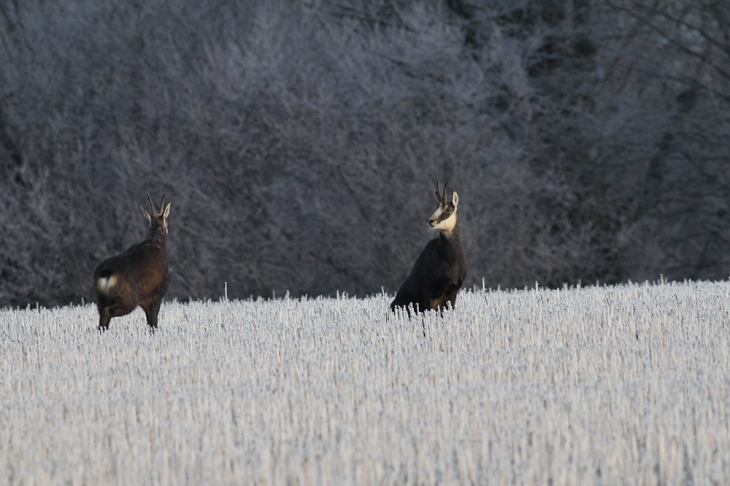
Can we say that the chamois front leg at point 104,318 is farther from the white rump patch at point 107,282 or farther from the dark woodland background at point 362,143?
the dark woodland background at point 362,143

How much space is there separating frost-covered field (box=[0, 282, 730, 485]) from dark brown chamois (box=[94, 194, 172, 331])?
29 cm

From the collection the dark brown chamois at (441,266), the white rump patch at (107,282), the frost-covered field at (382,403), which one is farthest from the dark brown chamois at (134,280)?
the dark brown chamois at (441,266)

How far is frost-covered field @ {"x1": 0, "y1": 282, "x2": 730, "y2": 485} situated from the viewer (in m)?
4.31

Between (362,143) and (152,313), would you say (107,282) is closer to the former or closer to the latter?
(152,313)

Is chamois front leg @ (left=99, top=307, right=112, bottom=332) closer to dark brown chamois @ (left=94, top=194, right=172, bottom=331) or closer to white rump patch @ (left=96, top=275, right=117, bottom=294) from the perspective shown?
dark brown chamois @ (left=94, top=194, right=172, bottom=331)

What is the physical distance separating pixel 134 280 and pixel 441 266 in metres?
2.86

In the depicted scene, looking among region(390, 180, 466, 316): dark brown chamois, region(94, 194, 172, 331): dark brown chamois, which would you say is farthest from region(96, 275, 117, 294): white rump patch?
region(390, 180, 466, 316): dark brown chamois

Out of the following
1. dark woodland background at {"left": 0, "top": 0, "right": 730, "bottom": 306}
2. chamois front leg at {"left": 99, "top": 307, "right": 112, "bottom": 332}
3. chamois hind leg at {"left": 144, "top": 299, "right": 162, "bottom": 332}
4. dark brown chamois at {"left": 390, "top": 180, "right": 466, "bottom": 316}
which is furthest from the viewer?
dark woodland background at {"left": 0, "top": 0, "right": 730, "bottom": 306}

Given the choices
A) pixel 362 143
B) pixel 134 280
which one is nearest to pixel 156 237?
pixel 134 280

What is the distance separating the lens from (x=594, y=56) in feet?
68.2

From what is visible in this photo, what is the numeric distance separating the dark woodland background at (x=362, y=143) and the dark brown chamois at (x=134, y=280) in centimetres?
950

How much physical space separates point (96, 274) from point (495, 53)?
40.5 feet

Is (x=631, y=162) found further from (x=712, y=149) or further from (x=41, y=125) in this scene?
(x=41, y=125)

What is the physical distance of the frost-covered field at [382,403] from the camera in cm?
431
